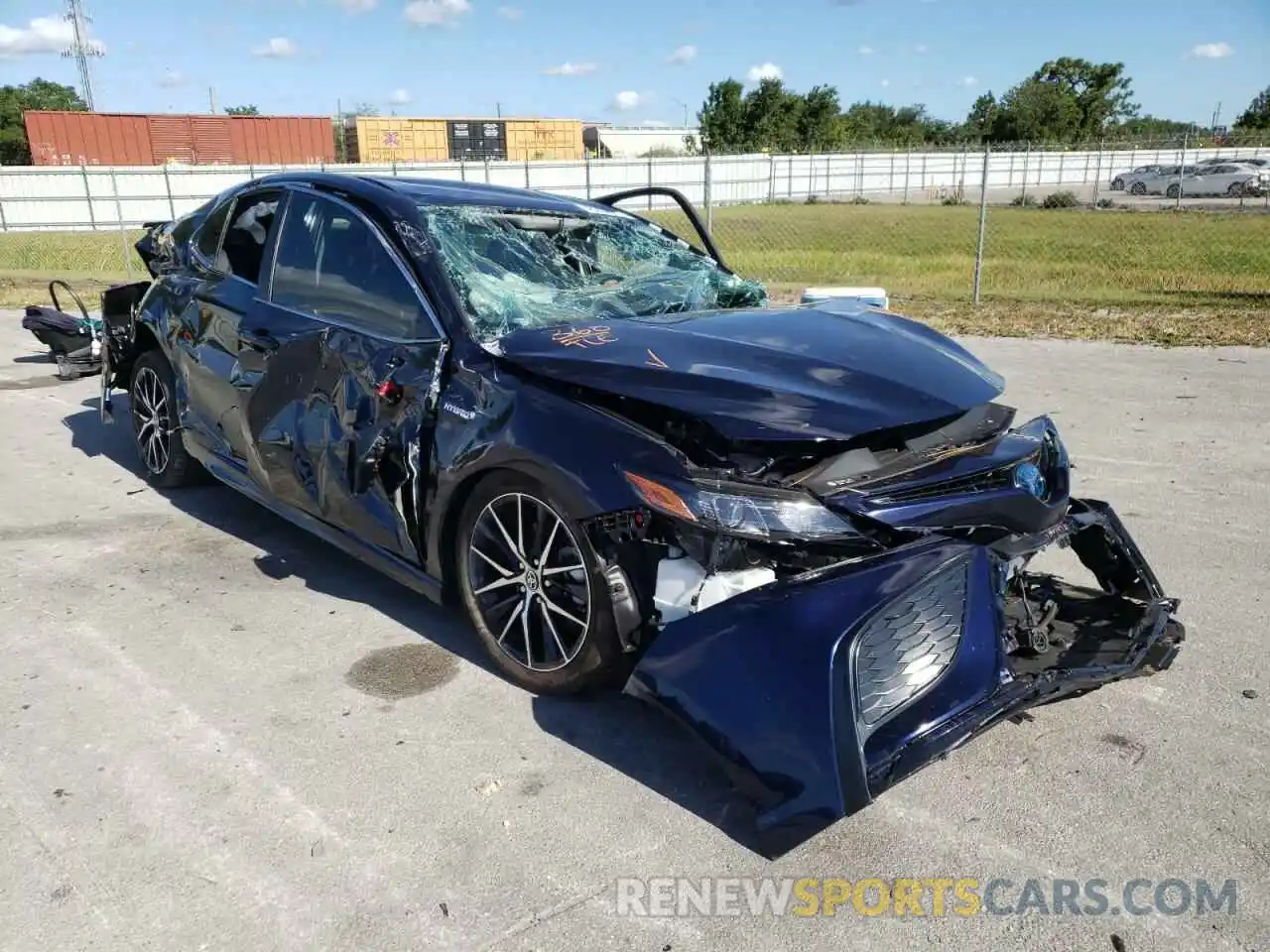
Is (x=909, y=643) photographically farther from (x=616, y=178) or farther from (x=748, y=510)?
(x=616, y=178)

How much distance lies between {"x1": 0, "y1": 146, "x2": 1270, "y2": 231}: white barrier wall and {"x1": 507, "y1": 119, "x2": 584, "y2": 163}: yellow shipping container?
79.1 feet

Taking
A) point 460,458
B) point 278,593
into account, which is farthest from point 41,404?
point 460,458

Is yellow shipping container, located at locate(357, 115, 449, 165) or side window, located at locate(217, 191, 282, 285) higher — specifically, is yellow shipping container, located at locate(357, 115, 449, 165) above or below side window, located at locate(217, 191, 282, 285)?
above

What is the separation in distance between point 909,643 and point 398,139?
201 ft

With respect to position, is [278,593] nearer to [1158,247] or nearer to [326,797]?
[326,797]

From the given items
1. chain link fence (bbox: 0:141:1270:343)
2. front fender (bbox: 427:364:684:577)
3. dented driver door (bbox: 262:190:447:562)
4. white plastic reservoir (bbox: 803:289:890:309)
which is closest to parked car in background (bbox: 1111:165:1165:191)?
chain link fence (bbox: 0:141:1270:343)

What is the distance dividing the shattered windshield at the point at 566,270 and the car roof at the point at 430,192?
0.07 metres

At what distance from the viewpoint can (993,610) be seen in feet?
8.95

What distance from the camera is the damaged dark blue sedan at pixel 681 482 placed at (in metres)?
2.59

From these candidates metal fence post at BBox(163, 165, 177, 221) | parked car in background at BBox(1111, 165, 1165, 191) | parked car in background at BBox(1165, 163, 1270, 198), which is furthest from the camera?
parked car in background at BBox(1111, 165, 1165, 191)

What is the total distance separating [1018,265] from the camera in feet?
56.4

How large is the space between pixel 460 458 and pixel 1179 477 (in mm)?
4359

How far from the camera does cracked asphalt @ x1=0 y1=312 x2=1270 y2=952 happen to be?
238 cm

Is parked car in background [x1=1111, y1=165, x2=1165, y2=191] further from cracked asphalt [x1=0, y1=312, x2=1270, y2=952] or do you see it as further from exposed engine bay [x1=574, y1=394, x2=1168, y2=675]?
exposed engine bay [x1=574, y1=394, x2=1168, y2=675]
